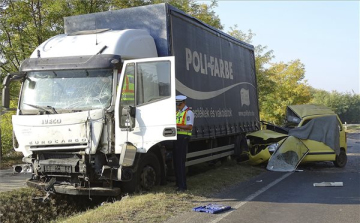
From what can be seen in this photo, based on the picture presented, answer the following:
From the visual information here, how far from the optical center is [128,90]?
691 centimetres

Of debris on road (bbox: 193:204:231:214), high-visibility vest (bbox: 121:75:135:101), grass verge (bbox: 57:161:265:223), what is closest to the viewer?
grass verge (bbox: 57:161:265:223)

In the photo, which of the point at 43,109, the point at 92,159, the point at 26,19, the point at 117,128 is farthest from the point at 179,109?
the point at 26,19

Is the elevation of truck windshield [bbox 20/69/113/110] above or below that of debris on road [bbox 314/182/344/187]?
above

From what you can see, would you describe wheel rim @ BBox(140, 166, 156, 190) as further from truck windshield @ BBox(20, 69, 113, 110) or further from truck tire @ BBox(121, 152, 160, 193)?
truck windshield @ BBox(20, 69, 113, 110)

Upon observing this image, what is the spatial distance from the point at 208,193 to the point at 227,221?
2067 mm

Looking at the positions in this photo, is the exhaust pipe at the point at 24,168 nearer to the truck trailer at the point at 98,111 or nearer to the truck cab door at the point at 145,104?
the truck trailer at the point at 98,111

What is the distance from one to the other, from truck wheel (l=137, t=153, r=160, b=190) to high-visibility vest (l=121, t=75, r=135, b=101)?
124cm

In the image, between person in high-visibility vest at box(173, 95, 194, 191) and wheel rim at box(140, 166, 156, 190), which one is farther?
person in high-visibility vest at box(173, 95, 194, 191)

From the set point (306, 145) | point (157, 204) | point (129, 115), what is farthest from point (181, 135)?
point (306, 145)

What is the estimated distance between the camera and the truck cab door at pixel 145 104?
685 centimetres

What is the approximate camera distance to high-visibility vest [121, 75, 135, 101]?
6.89 metres

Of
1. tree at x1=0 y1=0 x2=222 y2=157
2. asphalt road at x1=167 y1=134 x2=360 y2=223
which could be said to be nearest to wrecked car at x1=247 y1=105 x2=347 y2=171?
asphalt road at x1=167 y1=134 x2=360 y2=223

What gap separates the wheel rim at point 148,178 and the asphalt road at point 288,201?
119 cm

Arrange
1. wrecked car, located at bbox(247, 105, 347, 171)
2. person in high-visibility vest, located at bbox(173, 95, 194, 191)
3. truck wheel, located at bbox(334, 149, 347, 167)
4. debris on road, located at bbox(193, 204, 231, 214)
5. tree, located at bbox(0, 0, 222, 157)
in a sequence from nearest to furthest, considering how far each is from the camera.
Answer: debris on road, located at bbox(193, 204, 231, 214) → person in high-visibility vest, located at bbox(173, 95, 194, 191) → wrecked car, located at bbox(247, 105, 347, 171) → truck wheel, located at bbox(334, 149, 347, 167) → tree, located at bbox(0, 0, 222, 157)
